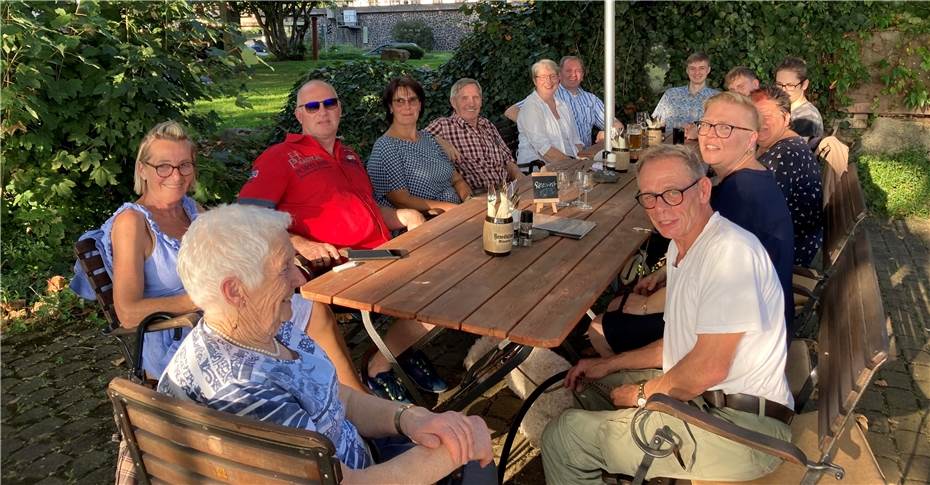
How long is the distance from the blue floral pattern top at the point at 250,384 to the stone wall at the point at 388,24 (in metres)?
29.2

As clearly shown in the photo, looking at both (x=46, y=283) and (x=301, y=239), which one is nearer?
(x=301, y=239)

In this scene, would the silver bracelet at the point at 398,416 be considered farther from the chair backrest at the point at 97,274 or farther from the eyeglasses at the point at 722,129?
the eyeglasses at the point at 722,129

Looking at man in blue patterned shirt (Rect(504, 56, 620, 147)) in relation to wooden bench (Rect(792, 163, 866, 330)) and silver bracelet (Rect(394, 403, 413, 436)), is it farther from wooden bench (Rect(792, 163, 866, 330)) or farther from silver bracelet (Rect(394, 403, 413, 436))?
silver bracelet (Rect(394, 403, 413, 436))

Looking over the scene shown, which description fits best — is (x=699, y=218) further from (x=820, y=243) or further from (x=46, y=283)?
(x=46, y=283)

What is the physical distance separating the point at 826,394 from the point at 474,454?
104 cm

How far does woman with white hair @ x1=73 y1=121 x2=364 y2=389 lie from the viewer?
2.48 m

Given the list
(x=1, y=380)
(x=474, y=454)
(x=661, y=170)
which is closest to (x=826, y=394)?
(x=661, y=170)

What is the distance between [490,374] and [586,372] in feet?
1.44

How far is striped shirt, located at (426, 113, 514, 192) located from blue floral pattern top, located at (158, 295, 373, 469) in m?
3.11

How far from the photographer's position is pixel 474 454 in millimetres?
1740

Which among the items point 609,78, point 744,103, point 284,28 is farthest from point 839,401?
point 284,28

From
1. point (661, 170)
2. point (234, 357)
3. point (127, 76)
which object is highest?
point (127, 76)

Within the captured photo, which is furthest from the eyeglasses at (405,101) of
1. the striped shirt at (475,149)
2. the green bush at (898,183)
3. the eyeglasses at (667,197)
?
the green bush at (898,183)

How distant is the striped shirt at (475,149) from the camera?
4.65 meters
